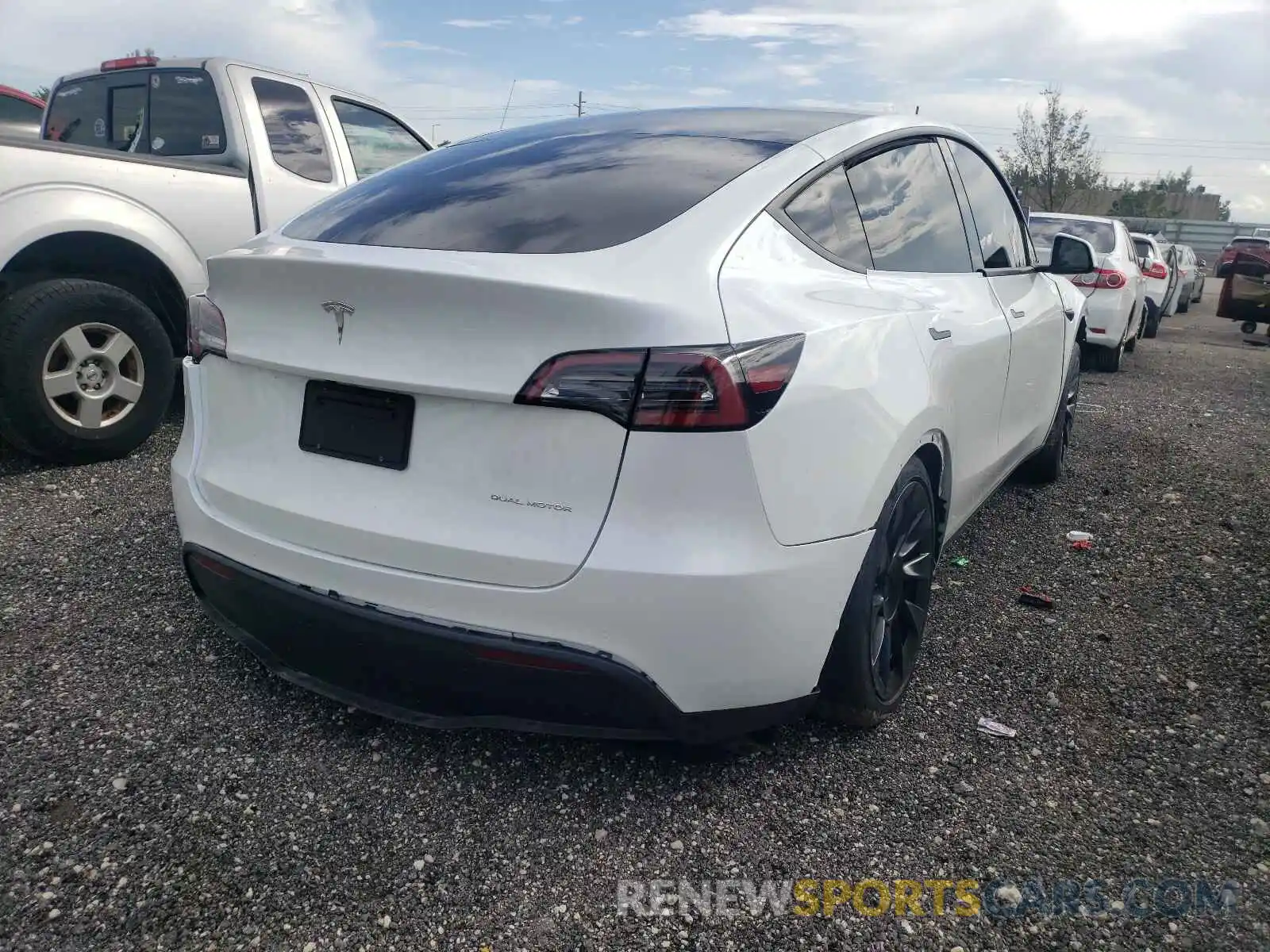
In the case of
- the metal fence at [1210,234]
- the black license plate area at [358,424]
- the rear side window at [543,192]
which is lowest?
the black license plate area at [358,424]

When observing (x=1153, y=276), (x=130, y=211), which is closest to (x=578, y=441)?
(x=130, y=211)

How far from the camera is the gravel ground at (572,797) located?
2020 mm

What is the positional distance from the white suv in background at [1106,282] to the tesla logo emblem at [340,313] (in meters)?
8.59

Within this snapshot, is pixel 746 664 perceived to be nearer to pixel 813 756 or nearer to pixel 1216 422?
pixel 813 756

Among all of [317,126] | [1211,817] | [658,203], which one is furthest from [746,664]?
[317,126]

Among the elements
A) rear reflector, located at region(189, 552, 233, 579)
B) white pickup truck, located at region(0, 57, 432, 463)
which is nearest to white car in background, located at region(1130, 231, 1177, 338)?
white pickup truck, located at region(0, 57, 432, 463)

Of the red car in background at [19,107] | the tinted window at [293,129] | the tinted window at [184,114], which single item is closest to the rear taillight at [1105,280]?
the tinted window at [293,129]

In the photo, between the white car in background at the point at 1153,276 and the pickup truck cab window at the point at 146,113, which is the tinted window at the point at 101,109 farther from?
the white car in background at the point at 1153,276

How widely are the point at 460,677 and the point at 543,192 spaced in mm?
1233

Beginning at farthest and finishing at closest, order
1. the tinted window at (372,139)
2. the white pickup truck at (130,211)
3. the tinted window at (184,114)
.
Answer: the tinted window at (372,139)
the tinted window at (184,114)
the white pickup truck at (130,211)

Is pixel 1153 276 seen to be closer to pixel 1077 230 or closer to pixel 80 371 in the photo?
pixel 1077 230

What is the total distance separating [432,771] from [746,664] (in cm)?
90

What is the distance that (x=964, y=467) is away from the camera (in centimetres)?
325

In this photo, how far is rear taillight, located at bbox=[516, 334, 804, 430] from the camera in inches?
78.0
